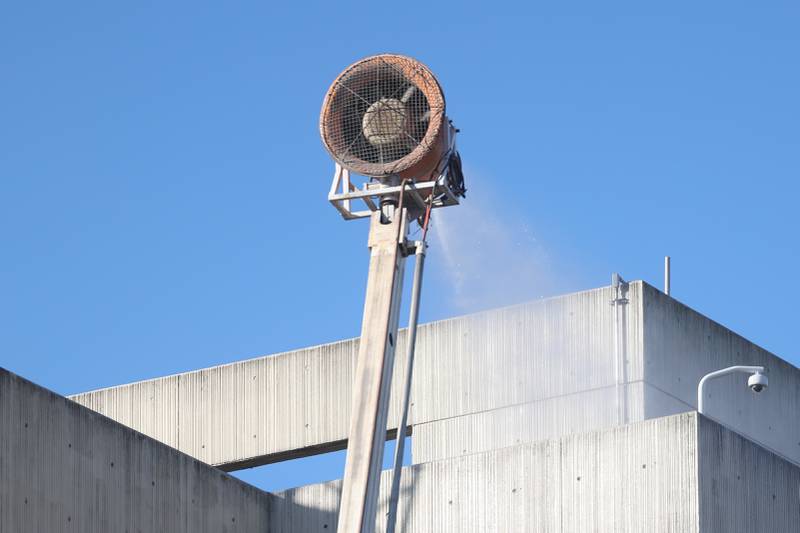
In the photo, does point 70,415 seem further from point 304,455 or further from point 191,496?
point 304,455

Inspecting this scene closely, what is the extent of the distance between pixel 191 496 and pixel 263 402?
8.20 m

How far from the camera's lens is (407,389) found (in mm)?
27391

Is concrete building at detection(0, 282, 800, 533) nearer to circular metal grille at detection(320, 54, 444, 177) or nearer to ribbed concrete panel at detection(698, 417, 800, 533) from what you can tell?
ribbed concrete panel at detection(698, 417, 800, 533)

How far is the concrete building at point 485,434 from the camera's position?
3278 centimetres

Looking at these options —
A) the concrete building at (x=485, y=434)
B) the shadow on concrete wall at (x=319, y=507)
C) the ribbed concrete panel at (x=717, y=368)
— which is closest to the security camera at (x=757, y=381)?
the concrete building at (x=485, y=434)

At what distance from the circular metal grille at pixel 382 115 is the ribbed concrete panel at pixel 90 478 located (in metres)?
6.81

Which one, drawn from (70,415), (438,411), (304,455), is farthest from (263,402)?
(70,415)

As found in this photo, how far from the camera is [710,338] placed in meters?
40.2

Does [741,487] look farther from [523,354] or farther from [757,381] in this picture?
[523,354]

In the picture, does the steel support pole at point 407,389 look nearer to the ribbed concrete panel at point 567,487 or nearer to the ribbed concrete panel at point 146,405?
the ribbed concrete panel at point 567,487

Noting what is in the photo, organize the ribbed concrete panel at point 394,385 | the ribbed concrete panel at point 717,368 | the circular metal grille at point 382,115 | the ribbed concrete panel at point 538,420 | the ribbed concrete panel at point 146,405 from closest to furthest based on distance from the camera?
the circular metal grille at point 382,115 < the ribbed concrete panel at point 538,420 < the ribbed concrete panel at point 717,368 < the ribbed concrete panel at point 394,385 < the ribbed concrete panel at point 146,405

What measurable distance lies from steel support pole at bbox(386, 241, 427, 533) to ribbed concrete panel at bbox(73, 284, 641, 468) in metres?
11.4

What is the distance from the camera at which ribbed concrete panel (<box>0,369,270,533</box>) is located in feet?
104

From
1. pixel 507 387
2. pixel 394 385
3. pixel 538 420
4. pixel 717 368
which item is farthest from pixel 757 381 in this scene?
pixel 394 385
